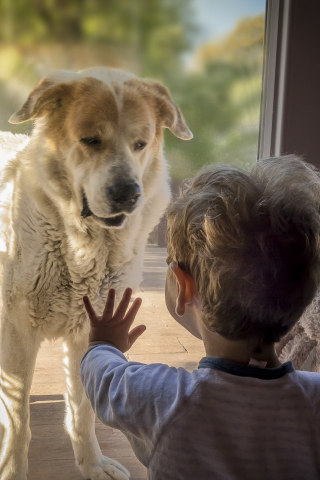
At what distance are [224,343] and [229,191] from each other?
0.25m

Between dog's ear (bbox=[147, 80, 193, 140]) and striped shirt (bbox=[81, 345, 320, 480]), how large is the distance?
0.77 meters

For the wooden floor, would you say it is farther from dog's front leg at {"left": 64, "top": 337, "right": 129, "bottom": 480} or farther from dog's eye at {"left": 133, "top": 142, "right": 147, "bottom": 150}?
dog's eye at {"left": 133, "top": 142, "right": 147, "bottom": 150}

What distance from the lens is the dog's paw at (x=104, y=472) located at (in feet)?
4.05

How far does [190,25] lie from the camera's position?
1374 millimetres

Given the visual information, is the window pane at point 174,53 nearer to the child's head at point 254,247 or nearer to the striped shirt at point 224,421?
the child's head at point 254,247

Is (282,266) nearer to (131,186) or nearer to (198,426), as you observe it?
(198,426)

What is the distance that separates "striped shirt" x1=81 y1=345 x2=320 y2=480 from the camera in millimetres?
660

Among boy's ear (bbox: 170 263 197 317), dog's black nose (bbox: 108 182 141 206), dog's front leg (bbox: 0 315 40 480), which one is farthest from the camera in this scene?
dog's front leg (bbox: 0 315 40 480)

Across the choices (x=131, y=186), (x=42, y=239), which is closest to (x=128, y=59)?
(x=131, y=186)

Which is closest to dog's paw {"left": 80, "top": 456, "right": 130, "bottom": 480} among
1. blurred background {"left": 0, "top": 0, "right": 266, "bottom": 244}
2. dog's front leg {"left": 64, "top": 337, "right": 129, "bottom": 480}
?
dog's front leg {"left": 64, "top": 337, "right": 129, "bottom": 480}

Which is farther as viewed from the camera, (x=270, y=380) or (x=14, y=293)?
(x=14, y=293)

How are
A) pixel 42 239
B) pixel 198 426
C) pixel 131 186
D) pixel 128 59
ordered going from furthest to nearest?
1. pixel 128 59
2. pixel 42 239
3. pixel 131 186
4. pixel 198 426

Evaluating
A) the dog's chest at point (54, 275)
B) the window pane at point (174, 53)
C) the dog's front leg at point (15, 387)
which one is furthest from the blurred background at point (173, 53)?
the dog's front leg at point (15, 387)

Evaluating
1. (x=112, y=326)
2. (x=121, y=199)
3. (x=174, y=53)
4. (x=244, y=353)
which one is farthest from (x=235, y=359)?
(x=174, y=53)
